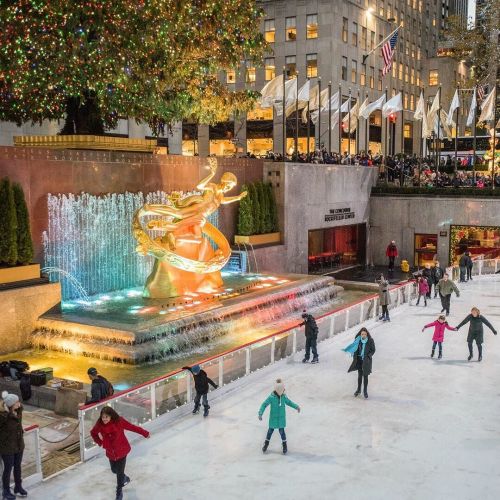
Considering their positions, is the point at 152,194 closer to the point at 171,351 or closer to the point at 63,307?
the point at 63,307

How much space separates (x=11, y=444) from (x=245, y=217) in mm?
19135

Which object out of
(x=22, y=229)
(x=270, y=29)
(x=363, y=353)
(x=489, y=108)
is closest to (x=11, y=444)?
(x=363, y=353)

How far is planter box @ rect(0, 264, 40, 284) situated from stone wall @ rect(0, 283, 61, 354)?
0.42m

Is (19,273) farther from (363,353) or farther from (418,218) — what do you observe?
(418,218)

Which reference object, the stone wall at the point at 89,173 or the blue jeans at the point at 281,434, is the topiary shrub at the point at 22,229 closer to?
the stone wall at the point at 89,173

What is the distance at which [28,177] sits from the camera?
18484mm

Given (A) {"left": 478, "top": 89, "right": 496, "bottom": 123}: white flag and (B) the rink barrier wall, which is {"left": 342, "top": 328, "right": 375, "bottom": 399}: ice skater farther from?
(A) {"left": 478, "top": 89, "right": 496, "bottom": 123}: white flag

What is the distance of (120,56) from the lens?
18.2m

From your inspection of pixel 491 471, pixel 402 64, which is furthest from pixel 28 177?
pixel 402 64

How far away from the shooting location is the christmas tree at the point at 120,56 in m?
17.2

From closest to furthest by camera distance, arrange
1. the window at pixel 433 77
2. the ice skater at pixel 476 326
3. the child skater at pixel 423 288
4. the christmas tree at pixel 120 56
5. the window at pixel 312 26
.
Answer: the ice skater at pixel 476 326 → the christmas tree at pixel 120 56 → the child skater at pixel 423 288 → the window at pixel 312 26 → the window at pixel 433 77

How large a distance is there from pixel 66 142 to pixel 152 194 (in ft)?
10.6

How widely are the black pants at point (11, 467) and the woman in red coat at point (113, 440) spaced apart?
0.91 m

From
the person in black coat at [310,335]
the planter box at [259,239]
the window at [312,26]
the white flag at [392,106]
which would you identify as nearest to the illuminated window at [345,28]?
the window at [312,26]
